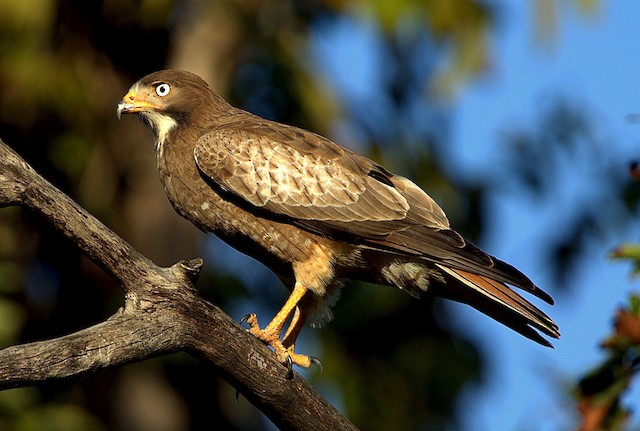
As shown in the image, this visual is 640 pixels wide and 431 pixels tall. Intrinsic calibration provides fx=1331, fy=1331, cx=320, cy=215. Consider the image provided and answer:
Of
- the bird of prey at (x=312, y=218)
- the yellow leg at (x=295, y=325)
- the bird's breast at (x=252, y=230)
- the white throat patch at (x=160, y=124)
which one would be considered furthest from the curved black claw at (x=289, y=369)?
the white throat patch at (x=160, y=124)

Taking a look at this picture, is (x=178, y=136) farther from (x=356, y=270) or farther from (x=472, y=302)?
(x=472, y=302)

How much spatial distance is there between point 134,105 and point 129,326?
2481 millimetres

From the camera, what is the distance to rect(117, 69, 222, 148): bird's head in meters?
→ 8.10

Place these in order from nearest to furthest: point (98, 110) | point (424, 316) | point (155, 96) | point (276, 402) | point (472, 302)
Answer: point (276, 402), point (472, 302), point (155, 96), point (98, 110), point (424, 316)

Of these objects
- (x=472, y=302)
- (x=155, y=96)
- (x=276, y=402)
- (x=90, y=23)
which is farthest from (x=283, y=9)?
(x=276, y=402)

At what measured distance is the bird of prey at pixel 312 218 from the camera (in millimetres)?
7434

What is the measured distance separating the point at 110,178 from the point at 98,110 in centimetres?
85

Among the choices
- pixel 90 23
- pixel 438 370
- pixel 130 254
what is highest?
pixel 130 254

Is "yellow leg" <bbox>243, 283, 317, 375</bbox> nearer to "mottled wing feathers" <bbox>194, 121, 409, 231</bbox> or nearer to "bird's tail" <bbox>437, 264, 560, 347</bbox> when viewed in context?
"mottled wing feathers" <bbox>194, 121, 409, 231</bbox>

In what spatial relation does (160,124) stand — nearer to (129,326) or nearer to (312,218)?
(312,218)

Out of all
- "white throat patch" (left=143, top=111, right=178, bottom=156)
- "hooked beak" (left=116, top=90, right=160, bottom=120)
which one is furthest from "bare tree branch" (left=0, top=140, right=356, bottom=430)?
"hooked beak" (left=116, top=90, right=160, bottom=120)

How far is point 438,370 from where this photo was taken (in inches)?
628

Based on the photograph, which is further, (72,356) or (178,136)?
(178,136)

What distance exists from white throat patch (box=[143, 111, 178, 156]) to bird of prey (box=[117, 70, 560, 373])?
21 millimetres
